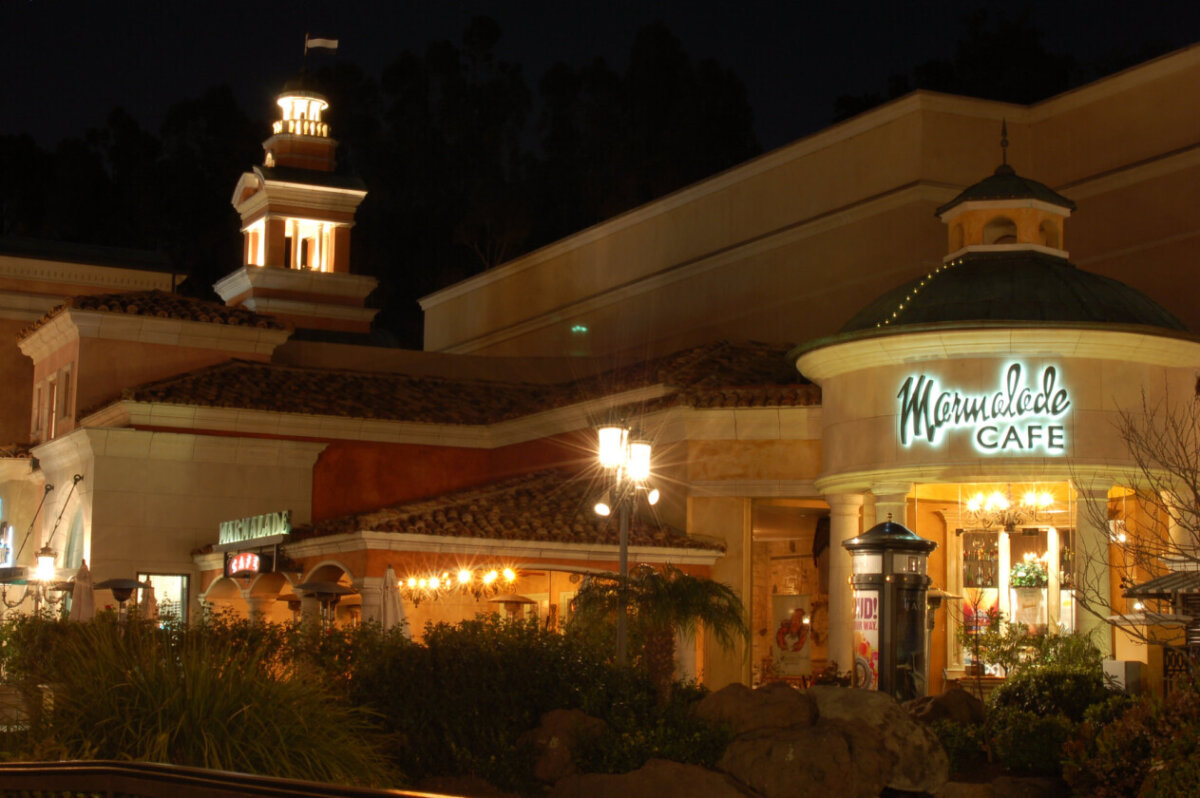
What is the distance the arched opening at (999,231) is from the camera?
28.0m

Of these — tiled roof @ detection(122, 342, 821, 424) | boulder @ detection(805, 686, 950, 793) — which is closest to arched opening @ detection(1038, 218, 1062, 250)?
tiled roof @ detection(122, 342, 821, 424)

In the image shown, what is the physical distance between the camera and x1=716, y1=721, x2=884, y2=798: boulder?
15992mm

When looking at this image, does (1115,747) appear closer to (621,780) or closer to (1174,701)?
(1174,701)

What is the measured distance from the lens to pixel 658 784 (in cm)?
1558

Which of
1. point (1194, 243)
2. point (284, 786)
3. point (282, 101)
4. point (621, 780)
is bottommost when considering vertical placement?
point (621, 780)

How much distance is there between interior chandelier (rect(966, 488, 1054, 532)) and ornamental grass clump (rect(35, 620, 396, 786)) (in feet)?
49.6

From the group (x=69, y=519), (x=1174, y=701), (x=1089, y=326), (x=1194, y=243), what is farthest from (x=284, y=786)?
(x=69, y=519)

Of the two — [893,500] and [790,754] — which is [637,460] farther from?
[893,500]

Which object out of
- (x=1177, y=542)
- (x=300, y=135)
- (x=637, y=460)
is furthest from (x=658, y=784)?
(x=300, y=135)

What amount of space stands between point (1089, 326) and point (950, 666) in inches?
331

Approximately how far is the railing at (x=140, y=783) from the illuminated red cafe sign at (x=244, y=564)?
20.8 metres

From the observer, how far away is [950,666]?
29844 millimetres

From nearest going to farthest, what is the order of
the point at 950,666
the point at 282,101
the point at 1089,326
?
the point at 1089,326 → the point at 950,666 → the point at 282,101

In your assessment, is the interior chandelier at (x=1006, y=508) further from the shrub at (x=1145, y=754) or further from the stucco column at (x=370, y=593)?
the stucco column at (x=370, y=593)
